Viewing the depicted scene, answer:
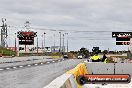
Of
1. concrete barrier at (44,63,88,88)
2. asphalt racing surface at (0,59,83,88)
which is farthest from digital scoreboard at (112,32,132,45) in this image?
concrete barrier at (44,63,88,88)

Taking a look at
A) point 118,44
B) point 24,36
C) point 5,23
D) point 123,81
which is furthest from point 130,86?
point 5,23

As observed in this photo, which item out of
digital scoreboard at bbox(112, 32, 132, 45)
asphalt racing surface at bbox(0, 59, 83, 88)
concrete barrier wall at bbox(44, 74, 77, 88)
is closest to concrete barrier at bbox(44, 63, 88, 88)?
concrete barrier wall at bbox(44, 74, 77, 88)

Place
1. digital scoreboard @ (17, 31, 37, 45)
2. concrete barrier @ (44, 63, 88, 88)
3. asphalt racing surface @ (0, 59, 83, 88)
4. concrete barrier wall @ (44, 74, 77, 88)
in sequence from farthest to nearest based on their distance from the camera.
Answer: digital scoreboard @ (17, 31, 37, 45), asphalt racing surface @ (0, 59, 83, 88), concrete barrier @ (44, 63, 88, 88), concrete barrier wall @ (44, 74, 77, 88)

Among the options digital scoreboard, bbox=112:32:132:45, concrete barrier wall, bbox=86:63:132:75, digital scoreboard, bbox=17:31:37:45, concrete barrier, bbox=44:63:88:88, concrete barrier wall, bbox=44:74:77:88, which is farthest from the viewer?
digital scoreboard, bbox=17:31:37:45

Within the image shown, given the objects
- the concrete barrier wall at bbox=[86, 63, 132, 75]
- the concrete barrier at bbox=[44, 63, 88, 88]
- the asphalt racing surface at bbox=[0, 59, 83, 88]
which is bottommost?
the asphalt racing surface at bbox=[0, 59, 83, 88]

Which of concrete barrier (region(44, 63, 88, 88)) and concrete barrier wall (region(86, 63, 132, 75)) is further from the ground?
concrete barrier (region(44, 63, 88, 88))

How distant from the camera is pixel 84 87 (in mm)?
18516

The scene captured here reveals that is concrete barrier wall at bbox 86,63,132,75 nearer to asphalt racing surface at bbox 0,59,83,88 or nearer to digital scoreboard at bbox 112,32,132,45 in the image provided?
asphalt racing surface at bbox 0,59,83,88

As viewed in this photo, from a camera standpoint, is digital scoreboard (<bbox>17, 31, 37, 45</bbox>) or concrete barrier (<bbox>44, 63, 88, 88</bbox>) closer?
concrete barrier (<bbox>44, 63, 88, 88</bbox>)

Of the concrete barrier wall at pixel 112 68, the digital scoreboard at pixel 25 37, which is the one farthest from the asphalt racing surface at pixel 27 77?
the digital scoreboard at pixel 25 37

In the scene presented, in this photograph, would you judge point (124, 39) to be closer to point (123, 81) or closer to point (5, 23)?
point (123, 81)

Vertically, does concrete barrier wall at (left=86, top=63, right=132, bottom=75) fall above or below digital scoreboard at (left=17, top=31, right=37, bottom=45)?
below

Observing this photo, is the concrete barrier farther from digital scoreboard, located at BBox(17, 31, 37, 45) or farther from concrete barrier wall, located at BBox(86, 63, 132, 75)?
digital scoreboard, located at BBox(17, 31, 37, 45)

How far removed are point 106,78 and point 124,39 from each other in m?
65.0
